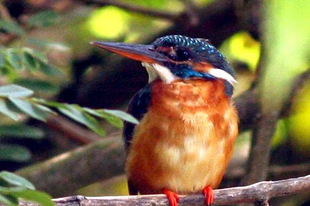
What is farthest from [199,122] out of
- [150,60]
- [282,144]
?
[282,144]

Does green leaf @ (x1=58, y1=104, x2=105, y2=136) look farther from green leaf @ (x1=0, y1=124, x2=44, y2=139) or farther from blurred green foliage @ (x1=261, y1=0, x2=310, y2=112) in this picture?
blurred green foliage @ (x1=261, y1=0, x2=310, y2=112)

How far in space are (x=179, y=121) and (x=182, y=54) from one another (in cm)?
40

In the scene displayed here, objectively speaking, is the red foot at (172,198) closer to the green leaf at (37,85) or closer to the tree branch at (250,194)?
the tree branch at (250,194)

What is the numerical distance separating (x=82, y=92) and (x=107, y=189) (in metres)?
0.68

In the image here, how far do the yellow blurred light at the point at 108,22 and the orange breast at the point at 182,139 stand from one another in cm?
160

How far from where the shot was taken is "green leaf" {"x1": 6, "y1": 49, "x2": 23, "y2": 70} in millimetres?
2566

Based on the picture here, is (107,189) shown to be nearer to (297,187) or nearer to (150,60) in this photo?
(150,60)

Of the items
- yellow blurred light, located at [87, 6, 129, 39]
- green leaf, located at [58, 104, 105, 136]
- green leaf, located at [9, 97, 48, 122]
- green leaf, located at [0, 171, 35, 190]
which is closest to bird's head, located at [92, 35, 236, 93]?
green leaf, located at [58, 104, 105, 136]

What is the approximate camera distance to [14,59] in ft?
8.52

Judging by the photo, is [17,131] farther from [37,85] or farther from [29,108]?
[29,108]

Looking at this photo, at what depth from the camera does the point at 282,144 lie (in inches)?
158

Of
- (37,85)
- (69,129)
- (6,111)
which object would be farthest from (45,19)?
(6,111)

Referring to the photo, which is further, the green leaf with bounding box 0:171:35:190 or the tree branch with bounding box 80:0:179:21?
the tree branch with bounding box 80:0:179:21

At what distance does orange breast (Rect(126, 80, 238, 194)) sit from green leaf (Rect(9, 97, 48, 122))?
757 mm
